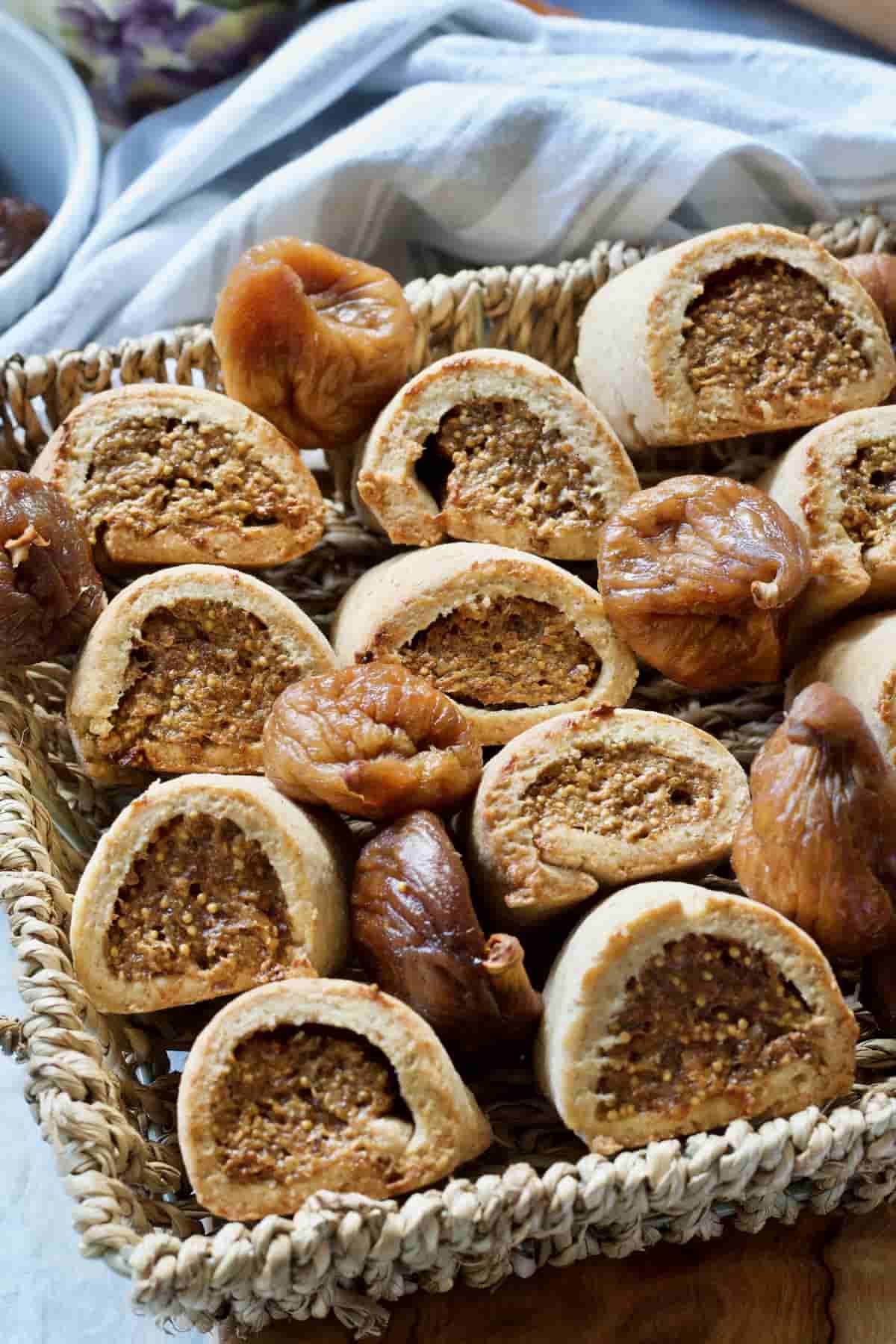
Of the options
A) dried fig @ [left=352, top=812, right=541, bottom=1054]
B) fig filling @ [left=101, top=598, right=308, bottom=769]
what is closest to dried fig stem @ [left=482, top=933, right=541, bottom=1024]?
dried fig @ [left=352, top=812, right=541, bottom=1054]

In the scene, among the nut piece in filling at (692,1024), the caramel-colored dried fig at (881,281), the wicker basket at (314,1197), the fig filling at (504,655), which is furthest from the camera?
the caramel-colored dried fig at (881,281)

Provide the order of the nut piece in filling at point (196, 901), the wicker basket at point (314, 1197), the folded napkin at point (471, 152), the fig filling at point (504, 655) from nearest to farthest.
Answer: the wicker basket at point (314, 1197) → the nut piece in filling at point (196, 901) → the fig filling at point (504, 655) → the folded napkin at point (471, 152)

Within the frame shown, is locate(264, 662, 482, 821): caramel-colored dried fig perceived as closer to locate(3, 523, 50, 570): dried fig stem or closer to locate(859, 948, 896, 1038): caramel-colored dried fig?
locate(3, 523, 50, 570): dried fig stem

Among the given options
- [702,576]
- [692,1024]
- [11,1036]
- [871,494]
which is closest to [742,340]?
[871,494]

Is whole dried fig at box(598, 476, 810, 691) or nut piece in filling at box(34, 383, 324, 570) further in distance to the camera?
nut piece in filling at box(34, 383, 324, 570)

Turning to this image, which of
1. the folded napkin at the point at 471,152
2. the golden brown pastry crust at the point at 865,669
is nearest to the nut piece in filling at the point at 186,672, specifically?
the golden brown pastry crust at the point at 865,669

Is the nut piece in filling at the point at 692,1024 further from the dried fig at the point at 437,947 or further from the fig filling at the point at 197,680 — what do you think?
the fig filling at the point at 197,680

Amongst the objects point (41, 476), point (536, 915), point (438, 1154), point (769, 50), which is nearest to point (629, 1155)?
point (438, 1154)
